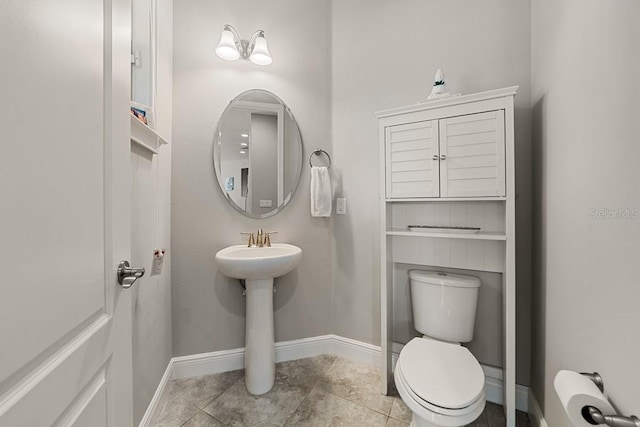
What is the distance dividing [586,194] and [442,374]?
91 centimetres

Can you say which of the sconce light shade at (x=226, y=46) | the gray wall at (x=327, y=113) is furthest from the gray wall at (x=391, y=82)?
the sconce light shade at (x=226, y=46)

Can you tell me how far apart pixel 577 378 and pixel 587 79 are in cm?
94

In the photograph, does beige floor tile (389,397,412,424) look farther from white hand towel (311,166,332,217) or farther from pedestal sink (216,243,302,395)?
white hand towel (311,166,332,217)

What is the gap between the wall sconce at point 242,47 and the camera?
5.88ft

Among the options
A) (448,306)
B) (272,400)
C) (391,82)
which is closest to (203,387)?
(272,400)

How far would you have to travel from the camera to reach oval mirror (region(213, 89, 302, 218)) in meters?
1.92

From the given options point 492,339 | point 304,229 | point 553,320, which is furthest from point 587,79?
point 304,229

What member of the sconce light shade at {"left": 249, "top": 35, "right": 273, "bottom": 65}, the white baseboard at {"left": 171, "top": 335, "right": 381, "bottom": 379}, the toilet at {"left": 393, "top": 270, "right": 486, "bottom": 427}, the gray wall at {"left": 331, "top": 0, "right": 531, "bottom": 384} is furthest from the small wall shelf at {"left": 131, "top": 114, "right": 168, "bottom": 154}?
the toilet at {"left": 393, "top": 270, "right": 486, "bottom": 427}

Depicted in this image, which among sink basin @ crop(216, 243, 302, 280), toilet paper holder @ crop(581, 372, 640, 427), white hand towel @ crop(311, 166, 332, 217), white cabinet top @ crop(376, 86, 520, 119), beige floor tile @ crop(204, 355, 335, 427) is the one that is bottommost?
beige floor tile @ crop(204, 355, 335, 427)

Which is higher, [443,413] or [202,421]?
[443,413]

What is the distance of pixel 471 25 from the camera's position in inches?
65.7

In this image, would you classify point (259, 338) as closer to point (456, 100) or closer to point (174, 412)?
point (174, 412)

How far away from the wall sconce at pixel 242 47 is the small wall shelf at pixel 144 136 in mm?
805

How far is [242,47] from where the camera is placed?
1.92 meters
